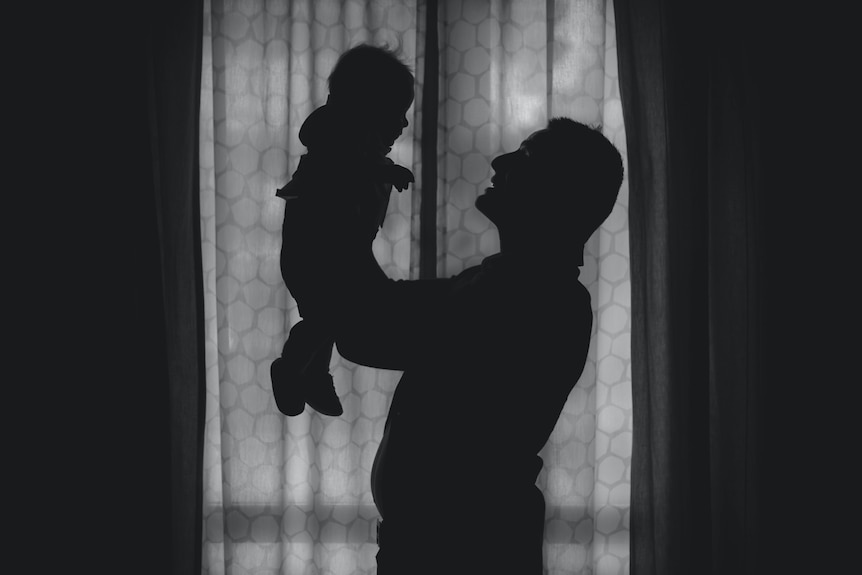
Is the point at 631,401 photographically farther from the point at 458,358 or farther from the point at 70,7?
the point at 70,7

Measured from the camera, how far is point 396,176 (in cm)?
67

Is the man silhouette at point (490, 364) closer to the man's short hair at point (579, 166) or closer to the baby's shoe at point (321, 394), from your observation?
the man's short hair at point (579, 166)

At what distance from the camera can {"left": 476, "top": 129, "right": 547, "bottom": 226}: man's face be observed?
668mm

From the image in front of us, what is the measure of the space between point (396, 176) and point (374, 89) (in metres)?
0.12

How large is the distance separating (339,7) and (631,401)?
4.35ft

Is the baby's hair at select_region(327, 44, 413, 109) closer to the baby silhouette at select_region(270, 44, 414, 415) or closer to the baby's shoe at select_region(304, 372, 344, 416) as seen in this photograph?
the baby silhouette at select_region(270, 44, 414, 415)

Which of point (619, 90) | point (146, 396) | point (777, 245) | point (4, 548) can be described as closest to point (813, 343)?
point (777, 245)

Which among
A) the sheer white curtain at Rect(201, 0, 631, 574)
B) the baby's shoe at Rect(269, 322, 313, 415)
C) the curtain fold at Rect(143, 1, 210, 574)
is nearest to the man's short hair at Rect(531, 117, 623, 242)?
the baby's shoe at Rect(269, 322, 313, 415)

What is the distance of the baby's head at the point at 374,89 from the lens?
0.70 metres

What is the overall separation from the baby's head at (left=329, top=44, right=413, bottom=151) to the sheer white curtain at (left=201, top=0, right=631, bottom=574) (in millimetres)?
861

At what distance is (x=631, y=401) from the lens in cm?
164

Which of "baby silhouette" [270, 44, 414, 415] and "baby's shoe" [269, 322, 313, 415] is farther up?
"baby silhouette" [270, 44, 414, 415]

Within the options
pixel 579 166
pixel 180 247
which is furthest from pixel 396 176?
pixel 180 247

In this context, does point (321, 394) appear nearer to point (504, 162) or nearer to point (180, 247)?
point (504, 162)
